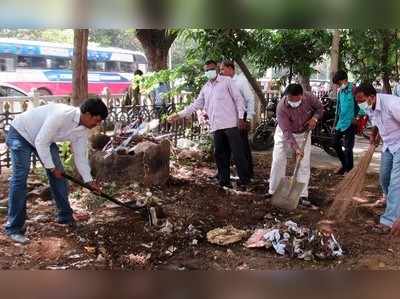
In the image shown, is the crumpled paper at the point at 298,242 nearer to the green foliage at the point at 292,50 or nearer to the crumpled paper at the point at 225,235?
the crumpled paper at the point at 225,235

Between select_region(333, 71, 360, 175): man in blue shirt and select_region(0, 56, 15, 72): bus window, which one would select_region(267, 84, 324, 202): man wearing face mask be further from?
select_region(0, 56, 15, 72): bus window

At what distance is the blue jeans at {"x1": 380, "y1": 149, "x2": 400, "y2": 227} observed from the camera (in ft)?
16.2

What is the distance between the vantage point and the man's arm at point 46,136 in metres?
4.27

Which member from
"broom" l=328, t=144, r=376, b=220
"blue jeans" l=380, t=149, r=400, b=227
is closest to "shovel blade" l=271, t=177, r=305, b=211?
"broom" l=328, t=144, r=376, b=220

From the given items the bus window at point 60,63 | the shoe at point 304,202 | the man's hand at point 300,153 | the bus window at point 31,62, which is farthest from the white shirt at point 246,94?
the bus window at point 60,63

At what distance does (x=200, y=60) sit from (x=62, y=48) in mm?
18541

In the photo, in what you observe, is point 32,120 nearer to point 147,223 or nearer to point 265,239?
point 147,223

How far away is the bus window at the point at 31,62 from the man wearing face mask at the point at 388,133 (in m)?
20.9

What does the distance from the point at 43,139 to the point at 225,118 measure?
271 centimetres

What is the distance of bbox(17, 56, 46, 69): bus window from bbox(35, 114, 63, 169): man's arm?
2033 cm

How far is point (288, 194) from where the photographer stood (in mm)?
5785

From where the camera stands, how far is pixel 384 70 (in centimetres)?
1313

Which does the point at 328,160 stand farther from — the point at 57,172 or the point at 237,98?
the point at 57,172
